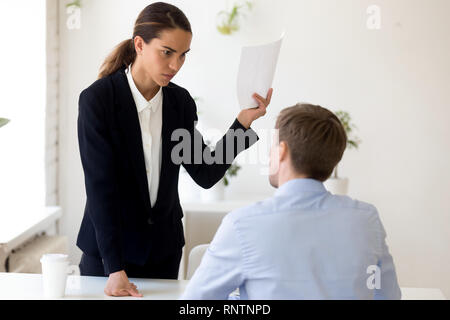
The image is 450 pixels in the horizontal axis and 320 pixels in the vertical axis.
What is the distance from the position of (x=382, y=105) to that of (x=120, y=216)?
2296 millimetres

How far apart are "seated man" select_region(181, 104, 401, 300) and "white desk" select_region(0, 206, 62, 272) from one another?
64.5 inches

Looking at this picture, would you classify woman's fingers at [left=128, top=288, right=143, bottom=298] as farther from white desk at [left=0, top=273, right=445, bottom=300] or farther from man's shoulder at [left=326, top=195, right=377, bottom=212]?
man's shoulder at [left=326, top=195, right=377, bottom=212]

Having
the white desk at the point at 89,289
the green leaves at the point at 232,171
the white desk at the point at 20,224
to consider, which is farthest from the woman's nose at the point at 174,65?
the green leaves at the point at 232,171

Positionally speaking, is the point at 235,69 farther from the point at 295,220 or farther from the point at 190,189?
the point at 295,220

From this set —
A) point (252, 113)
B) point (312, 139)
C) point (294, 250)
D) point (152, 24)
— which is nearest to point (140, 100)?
point (152, 24)

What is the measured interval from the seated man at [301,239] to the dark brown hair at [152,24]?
0.55 m

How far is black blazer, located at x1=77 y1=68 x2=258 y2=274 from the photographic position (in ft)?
4.79

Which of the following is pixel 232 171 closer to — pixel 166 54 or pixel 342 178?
pixel 342 178

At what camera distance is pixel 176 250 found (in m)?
1.67

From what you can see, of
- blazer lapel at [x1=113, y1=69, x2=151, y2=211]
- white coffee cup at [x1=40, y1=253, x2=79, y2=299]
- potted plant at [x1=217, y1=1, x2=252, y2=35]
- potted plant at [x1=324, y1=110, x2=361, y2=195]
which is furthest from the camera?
potted plant at [x1=217, y1=1, x2=252, y2=35]

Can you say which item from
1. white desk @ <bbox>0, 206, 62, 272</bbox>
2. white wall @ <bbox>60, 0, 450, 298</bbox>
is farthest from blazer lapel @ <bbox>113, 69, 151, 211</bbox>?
white wall @ <bbox>60, 0, 450, 298</bbox>

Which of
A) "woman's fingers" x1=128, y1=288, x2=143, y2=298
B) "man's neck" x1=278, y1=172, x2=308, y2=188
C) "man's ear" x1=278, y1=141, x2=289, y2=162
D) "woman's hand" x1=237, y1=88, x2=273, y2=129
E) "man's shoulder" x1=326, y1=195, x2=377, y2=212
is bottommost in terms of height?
"woman's fingers" x1=128, y1=288, x2=143, y2=298

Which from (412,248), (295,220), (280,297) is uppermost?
(295,220)

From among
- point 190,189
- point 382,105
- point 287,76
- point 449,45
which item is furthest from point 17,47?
point 449,45
